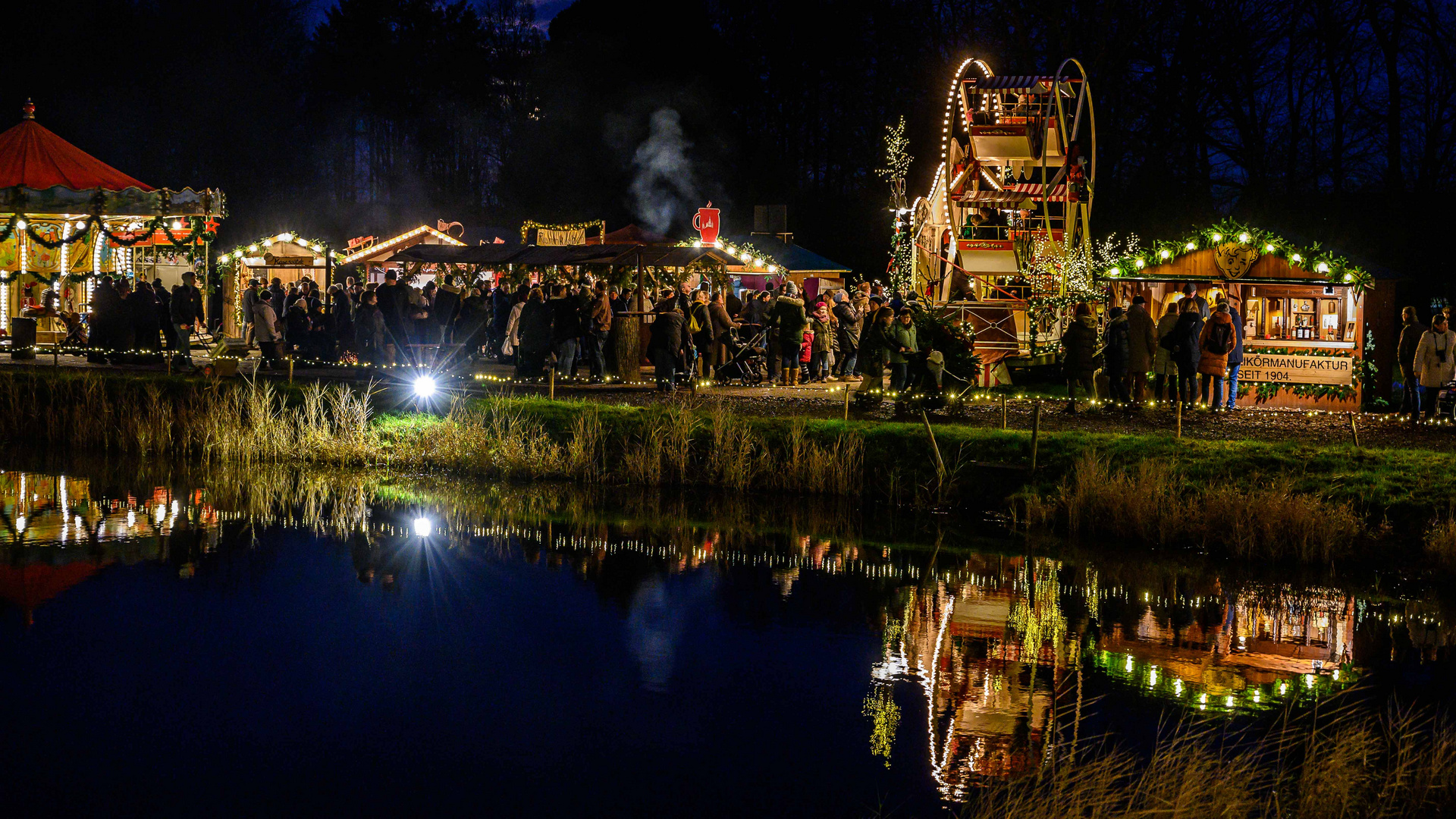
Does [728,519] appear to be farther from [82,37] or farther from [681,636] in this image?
[82,37]

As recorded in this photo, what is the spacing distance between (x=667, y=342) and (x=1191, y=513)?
8452 millimetres

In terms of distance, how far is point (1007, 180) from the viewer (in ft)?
75.4

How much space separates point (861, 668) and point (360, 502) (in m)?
6.79

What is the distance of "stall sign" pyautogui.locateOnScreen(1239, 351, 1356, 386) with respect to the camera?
1908 centimetres

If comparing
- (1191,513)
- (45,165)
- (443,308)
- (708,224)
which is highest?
(45,165)

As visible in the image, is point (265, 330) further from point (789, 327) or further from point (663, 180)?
point (663, 180)

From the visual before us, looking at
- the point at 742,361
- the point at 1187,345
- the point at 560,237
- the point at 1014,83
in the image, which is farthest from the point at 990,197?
the point at 560,237

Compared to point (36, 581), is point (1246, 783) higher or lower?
lower

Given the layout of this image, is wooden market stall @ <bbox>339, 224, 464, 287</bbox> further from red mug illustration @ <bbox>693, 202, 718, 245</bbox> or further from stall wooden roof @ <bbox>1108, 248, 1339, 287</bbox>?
stall wooden roof @ <bbox>1108, 248, 1339, 287</bbox>

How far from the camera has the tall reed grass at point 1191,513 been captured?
11727mm

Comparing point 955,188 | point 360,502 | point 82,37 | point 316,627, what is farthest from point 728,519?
point 82,37

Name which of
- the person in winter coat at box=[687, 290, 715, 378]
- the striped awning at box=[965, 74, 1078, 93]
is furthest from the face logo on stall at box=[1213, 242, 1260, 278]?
the person in winter coat at box=[687, 290, 715, 378]

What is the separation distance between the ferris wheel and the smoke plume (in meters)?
24.2

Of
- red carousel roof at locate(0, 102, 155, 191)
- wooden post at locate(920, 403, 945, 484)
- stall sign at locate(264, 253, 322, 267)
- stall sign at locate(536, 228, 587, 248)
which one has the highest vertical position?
red carousel roof at locate(0, 102, 155, 191)
